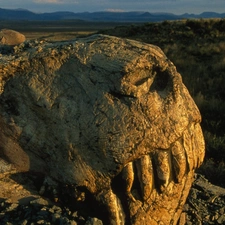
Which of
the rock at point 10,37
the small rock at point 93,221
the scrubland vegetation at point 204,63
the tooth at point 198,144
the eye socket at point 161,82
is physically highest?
the rock at point 10,37

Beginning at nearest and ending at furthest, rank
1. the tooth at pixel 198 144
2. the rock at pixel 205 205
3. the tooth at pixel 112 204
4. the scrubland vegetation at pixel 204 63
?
1. the tooth at pixel 112 204
2. the tooth at pixel 198 144
3. the rock at pixel 205 205
4. the scrubland vegetation at pixel 204 63

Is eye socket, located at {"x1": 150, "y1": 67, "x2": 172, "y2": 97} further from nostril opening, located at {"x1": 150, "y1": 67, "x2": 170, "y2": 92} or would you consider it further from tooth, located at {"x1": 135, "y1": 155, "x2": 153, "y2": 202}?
tooth, located at {"x1": 135, "y1": 155, "x2": 153, "y2": 202}

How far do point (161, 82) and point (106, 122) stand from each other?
1.53 ft

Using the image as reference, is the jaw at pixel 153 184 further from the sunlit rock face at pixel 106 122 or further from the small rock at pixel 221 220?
the small rock at pixel 221 220

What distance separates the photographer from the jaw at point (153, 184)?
8.08 feet

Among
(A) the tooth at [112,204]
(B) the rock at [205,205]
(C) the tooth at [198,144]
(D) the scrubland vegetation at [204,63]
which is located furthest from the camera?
(D) the scrubland vegetation at [204,63]

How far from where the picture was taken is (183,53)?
16.1 m

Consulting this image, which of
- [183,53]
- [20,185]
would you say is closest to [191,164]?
[20,185]

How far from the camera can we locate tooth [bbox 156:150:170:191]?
2475 millimetres

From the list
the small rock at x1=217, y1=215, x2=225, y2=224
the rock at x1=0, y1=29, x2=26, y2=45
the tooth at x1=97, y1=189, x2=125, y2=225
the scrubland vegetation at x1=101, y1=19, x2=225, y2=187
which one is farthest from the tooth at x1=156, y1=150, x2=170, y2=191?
the scrubland vegetation at x1=101, y1=19, x2=225, y2=187

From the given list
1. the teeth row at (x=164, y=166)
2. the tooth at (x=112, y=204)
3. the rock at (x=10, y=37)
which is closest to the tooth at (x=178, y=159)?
the teeth row at (x=164, y=166)

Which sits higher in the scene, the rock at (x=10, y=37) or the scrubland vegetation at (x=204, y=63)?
the rock at (x=10, y=37)

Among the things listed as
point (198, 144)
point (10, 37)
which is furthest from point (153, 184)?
point (10, 37)

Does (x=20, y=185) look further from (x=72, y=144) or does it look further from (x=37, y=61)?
(x=37, y=61)
